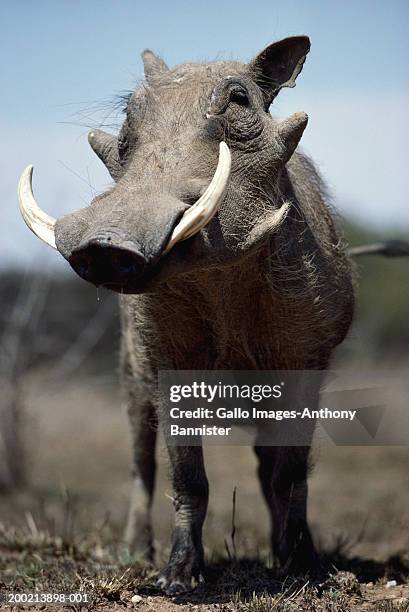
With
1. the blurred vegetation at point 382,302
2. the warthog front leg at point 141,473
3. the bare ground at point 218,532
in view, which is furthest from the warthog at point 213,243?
the blurred vegetation at point 382,302

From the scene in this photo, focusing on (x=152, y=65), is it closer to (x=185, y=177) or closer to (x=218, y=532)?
(x=185, y=177)

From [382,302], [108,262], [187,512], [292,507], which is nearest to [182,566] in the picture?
[187,512]

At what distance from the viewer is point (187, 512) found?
4102mm

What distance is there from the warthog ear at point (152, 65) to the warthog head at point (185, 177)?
3 cm

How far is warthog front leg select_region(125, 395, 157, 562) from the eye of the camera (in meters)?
5.64

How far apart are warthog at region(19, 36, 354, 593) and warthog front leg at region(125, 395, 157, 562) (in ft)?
3.82

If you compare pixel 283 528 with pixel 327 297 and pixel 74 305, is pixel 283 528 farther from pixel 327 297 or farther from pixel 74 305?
pixel 74 305

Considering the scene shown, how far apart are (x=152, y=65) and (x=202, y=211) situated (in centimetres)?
125

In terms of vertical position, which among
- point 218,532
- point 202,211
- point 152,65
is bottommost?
point 218,532

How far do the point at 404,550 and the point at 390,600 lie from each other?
1.24 meters

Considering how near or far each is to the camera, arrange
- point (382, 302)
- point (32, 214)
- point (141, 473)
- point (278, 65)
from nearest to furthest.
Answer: point (32, 214), point (278, 65), point (141, 473), point (382, 302)

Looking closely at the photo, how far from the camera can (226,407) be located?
412 centimetres

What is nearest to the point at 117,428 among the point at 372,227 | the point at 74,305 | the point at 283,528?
the point at 74,305

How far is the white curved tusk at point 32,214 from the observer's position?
3371 mm
